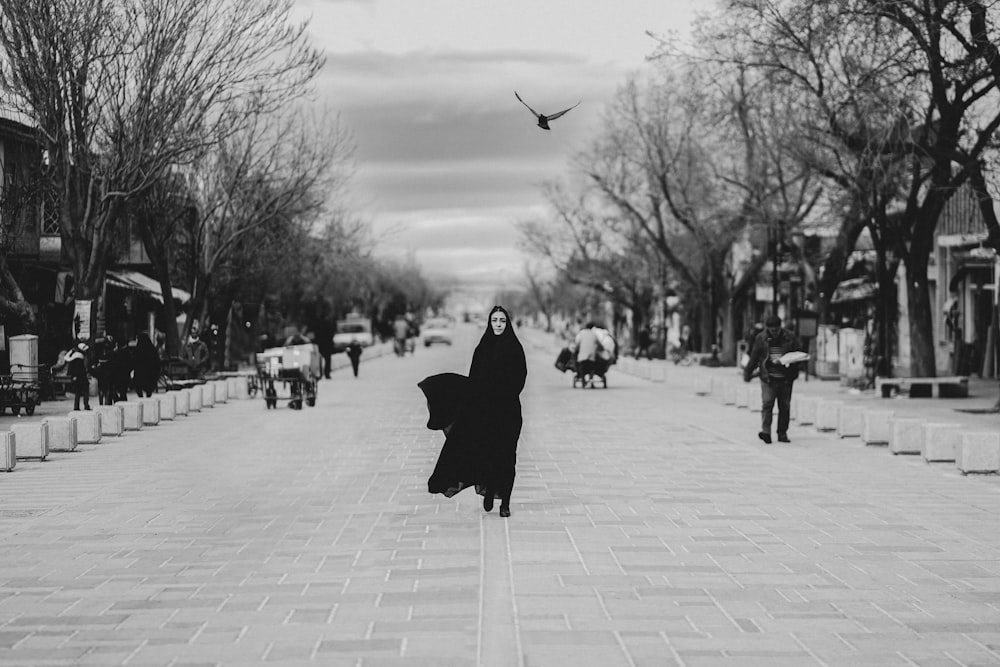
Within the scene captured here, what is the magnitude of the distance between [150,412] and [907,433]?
12028mm

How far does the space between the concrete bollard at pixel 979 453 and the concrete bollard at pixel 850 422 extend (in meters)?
4.81

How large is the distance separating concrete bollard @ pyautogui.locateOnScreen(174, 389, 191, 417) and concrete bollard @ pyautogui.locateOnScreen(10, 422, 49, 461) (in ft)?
27.3

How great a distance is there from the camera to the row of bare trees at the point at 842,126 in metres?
24.9

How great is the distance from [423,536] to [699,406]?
18.5 meters

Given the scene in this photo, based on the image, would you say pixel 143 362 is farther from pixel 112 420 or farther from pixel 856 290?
pixel 856 290

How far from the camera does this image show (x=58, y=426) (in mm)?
18469

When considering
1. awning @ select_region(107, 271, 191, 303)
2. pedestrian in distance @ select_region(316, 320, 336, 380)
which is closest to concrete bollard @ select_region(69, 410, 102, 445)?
pedestrian in distance @ select_region(316, 320, 336, 380)

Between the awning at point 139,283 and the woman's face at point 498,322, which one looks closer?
the woman's face at point 498,322

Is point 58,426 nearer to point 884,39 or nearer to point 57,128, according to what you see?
point 57,128

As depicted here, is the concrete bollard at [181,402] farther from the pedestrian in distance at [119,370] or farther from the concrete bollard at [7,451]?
the concrete bollard at [7,451]

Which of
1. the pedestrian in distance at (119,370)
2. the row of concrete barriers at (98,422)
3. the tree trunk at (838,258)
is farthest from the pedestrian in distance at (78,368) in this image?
the tree trunk at (838,258)

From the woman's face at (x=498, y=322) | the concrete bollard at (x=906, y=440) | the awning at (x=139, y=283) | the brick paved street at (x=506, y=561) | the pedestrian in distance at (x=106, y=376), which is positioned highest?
the awning at (x=139, y=283)

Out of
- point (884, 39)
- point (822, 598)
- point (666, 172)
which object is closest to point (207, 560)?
point (822, 598)

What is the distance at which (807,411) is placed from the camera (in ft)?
76.4
